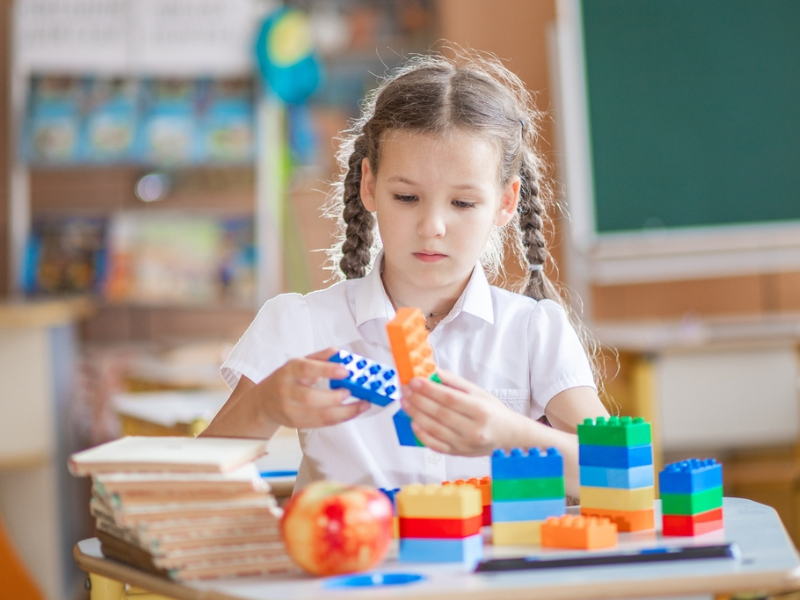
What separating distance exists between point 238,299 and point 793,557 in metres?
3.18

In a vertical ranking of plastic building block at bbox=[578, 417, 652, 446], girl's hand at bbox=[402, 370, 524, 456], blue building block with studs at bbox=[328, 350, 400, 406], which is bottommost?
plastic building block at bbox=[578, 417, 652, 446]

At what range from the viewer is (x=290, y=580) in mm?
947

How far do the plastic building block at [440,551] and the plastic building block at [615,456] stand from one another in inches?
6.9

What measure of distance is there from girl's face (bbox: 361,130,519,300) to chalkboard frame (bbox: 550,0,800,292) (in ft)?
6.99

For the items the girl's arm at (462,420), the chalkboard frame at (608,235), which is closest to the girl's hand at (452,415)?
the girl's arm at (462,420)

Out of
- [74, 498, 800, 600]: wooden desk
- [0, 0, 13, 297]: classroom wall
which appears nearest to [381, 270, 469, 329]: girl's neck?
[74, 498, 800, 600]: wooden desk

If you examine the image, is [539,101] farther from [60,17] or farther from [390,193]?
[390,193]

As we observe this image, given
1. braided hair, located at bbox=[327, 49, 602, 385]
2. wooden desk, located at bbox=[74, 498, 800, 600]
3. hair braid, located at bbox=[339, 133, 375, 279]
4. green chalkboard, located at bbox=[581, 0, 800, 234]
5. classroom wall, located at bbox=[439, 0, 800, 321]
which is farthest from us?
classroom wall, located at bbox=[439, 0, 800, 321]

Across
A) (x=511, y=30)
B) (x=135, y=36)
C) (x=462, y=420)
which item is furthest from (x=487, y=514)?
(x=135, y=36)

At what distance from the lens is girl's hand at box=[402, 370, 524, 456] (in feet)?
3.47

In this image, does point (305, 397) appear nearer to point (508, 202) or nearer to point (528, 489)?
point (528, 489)

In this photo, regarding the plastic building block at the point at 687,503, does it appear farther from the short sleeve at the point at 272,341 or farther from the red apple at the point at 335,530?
the short sleeve at the point at 272,341

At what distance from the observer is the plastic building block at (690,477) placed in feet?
3.48

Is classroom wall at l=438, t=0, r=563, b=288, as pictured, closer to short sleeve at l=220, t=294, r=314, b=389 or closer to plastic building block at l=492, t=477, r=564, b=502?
short sleeve at l=220, t=294, r=314, b=389
